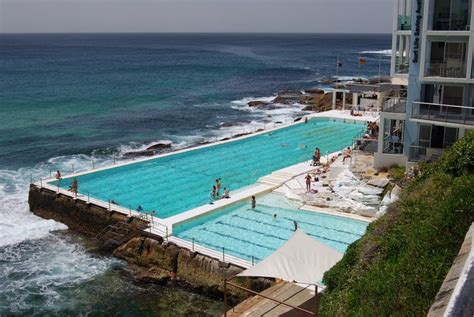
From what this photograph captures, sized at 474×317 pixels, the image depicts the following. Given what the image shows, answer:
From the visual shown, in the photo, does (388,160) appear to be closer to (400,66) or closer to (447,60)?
(447,60)

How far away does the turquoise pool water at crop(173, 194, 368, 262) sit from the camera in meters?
21.9

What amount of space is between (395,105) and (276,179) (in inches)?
290

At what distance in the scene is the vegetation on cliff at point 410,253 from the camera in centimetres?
946

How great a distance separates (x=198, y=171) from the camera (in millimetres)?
33094

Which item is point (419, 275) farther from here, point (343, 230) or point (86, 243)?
point (86, 243)

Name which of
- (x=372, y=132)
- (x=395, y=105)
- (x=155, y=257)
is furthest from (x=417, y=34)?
(x=155, y=257)

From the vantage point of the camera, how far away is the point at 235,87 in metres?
89.0

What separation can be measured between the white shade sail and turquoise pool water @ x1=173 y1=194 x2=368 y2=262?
5.23 meters

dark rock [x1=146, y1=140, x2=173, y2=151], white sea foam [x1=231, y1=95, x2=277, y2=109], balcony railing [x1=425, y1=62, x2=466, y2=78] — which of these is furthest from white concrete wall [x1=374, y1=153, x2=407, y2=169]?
white sea foam [x1=231, y1=95, x2=277, y2=109]

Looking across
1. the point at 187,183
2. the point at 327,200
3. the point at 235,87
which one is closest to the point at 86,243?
the point at 187,183

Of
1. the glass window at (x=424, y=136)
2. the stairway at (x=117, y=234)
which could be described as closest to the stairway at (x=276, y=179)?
the glass window at (x=424, y=136)

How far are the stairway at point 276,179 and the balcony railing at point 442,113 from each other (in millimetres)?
7840

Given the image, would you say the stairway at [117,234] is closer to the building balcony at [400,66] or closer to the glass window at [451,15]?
the glass window at [451,15]

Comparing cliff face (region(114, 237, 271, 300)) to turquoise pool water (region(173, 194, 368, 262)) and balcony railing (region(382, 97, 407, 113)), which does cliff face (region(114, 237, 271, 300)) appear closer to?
turquoise pool water (region(173, 194, 368, 262))
